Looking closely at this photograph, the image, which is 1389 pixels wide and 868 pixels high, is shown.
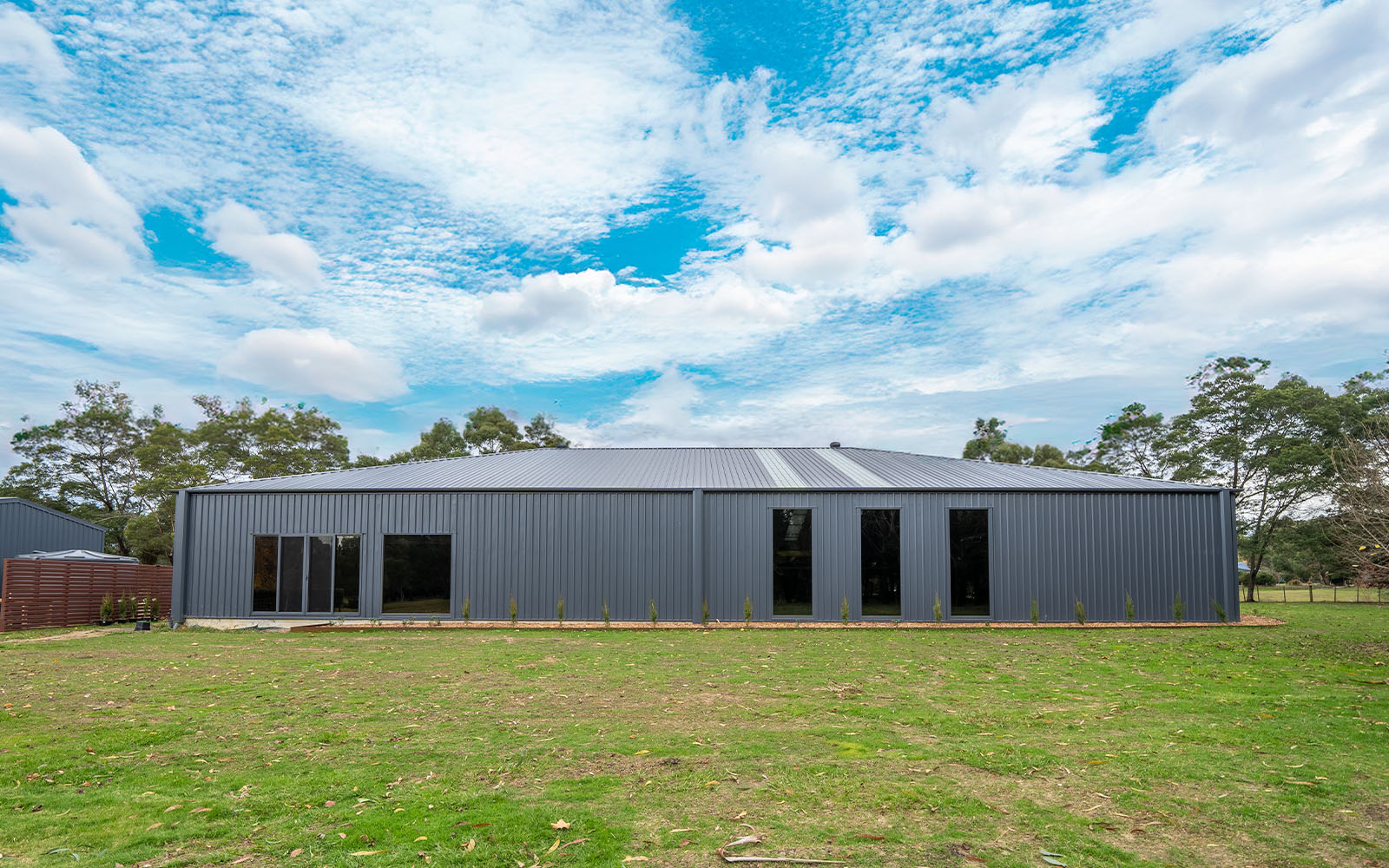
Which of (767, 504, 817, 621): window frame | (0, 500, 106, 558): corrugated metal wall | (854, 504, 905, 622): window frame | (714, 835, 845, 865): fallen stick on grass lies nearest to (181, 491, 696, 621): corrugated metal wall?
(767, 504, 817, 621): window frame

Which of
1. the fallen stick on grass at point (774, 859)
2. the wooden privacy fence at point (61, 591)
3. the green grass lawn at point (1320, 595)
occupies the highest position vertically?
the fallen stick on grass at point (774, 859)

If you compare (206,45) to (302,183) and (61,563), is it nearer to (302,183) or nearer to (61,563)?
(302,183)

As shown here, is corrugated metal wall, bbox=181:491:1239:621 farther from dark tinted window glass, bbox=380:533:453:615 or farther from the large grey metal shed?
dark tinted window glass, bbox=380:533:453:615

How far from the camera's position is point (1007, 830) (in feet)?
11.9

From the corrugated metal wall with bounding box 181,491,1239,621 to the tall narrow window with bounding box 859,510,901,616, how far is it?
0.53ft

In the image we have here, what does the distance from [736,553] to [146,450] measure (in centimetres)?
3212

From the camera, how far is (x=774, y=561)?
1603cm

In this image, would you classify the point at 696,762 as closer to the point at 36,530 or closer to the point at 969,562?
the point at 969,562

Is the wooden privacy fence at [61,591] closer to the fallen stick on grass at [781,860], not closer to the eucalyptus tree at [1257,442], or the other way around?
the fallen stick on grass at [781,860]

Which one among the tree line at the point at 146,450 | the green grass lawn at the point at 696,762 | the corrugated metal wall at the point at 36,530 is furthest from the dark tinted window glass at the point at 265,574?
the tree line at the point at 146,450

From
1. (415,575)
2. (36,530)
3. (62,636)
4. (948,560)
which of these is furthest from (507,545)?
(36,530)

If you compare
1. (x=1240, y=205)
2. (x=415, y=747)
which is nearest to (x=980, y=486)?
(x=1240, y=205)

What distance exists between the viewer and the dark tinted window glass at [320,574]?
16.4 metres

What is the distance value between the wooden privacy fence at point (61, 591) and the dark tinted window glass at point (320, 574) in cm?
393
